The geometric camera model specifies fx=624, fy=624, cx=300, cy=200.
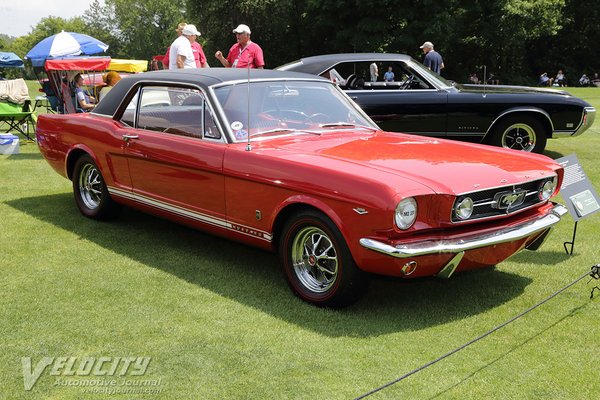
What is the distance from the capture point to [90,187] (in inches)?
245

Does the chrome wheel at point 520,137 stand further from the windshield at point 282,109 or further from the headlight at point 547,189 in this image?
the headlight at point 547,189

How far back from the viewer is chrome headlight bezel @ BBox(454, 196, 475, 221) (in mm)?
3760

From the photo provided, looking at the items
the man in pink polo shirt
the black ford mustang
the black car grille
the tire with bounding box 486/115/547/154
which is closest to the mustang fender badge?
the black car grille

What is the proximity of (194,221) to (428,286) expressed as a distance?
187cm

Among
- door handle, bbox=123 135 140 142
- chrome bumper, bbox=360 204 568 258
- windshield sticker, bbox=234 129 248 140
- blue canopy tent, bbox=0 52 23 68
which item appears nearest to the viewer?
chrome bumper, bbox=360 204 568 258

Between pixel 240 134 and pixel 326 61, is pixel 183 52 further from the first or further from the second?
pixel 240 134

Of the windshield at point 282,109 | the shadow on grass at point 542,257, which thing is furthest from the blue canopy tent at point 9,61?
the shadow on grass at point 542,257

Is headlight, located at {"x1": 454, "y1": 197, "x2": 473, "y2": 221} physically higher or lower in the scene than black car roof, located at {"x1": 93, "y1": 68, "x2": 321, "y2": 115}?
lower

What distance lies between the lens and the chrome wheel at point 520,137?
9.01 m

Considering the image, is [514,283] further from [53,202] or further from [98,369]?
[53,202]

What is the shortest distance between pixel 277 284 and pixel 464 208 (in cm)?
153

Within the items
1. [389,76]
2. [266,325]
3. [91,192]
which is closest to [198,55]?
[389,76]

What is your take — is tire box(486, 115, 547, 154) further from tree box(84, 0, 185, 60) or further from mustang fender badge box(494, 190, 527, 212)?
tree box(84, 0, 185, 60)

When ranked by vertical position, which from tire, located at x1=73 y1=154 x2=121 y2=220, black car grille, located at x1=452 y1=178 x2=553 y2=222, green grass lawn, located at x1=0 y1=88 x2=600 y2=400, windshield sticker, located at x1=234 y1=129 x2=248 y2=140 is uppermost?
windshield sticker, located at x1=234 y1=129 x2=248 y2=140
